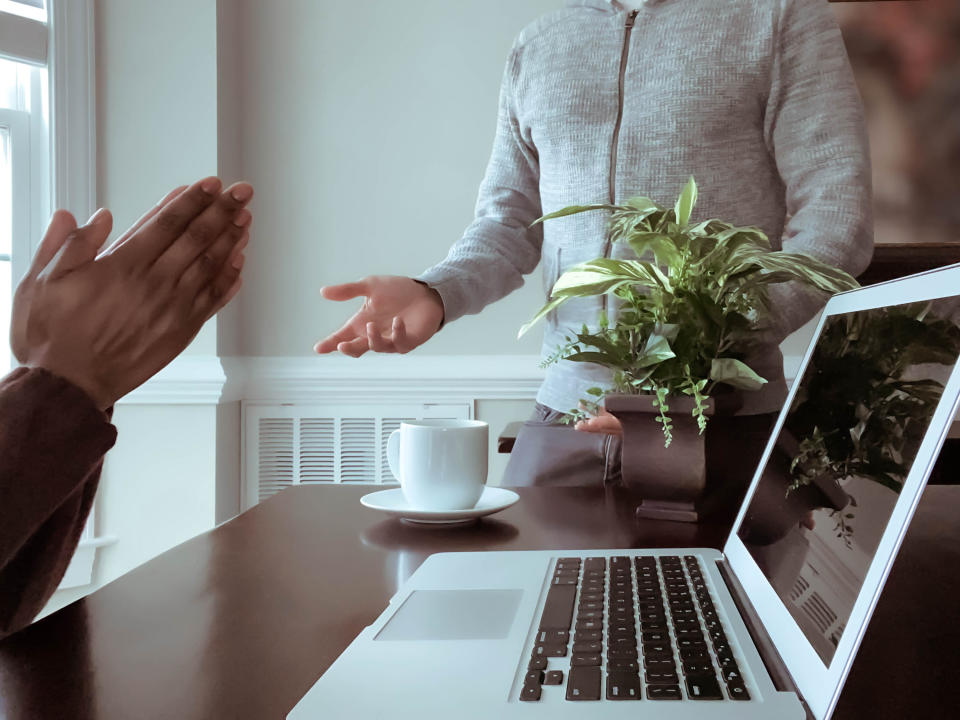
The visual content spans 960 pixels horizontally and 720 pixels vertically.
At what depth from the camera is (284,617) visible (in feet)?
1.91

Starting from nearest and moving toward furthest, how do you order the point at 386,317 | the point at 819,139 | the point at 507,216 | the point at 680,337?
the point at 680,337, the point at 386,317, the point at 819,139, the point at 507,216

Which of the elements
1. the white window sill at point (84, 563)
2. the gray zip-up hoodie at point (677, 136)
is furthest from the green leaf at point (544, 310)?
the white window sill at point (84, 563)

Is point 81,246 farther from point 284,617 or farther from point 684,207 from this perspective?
point 684,207

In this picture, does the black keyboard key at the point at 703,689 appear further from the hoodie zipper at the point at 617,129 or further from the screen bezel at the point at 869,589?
the hoodie zipper at the point at 617,129

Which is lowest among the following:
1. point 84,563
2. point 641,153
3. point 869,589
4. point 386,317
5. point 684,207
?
point 84,563

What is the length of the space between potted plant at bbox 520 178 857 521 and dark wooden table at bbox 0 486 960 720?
0.07 metres

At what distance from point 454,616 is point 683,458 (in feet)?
1.29

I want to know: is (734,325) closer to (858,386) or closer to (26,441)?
(858,386)

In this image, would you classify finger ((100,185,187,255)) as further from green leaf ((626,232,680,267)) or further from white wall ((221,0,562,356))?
white wall ((221,0,562,356))

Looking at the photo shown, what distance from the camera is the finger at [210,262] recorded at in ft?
2.45

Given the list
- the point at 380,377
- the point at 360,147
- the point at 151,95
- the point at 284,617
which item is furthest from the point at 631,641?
the point at 151,95

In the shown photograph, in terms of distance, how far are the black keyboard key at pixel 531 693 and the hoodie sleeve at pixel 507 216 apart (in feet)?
3.07

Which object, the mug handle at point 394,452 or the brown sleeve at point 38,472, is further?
the mug handle at point 394,452

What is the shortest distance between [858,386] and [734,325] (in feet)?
1.06
